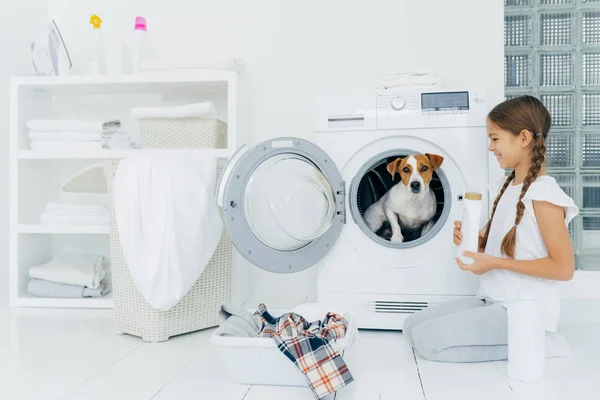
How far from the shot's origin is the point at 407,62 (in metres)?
2.60

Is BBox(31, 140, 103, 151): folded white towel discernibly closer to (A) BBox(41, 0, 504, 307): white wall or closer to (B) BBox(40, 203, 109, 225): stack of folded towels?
(B) BBox(40, 203, 109, 225): stack of folded towels

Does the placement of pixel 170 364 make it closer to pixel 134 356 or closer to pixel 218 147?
pixel 134 356

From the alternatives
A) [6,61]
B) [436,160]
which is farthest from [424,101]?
[6,61]

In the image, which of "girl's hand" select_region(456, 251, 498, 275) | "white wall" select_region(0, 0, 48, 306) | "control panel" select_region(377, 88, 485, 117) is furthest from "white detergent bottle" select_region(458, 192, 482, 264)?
"white wall" select_region(0, 0, 48, 306)

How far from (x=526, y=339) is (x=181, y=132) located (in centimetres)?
155

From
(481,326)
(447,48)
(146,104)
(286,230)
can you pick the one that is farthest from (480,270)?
(146,104)

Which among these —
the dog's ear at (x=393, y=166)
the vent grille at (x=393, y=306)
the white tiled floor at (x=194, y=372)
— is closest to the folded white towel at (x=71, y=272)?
the white tiled floor at (x=194, y=372)

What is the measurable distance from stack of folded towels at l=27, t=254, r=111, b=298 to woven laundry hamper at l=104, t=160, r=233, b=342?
1.78ft

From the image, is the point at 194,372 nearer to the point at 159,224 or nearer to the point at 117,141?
the point at 159,224

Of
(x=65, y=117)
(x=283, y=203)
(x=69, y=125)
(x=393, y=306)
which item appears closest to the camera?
(x=283, y=203)

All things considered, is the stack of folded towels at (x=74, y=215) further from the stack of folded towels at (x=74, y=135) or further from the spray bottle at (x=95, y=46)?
the spray bottle at (x=95, y=46)

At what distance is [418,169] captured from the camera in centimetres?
196

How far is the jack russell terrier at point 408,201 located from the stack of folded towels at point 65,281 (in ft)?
4.21

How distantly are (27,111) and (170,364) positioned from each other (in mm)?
1559
